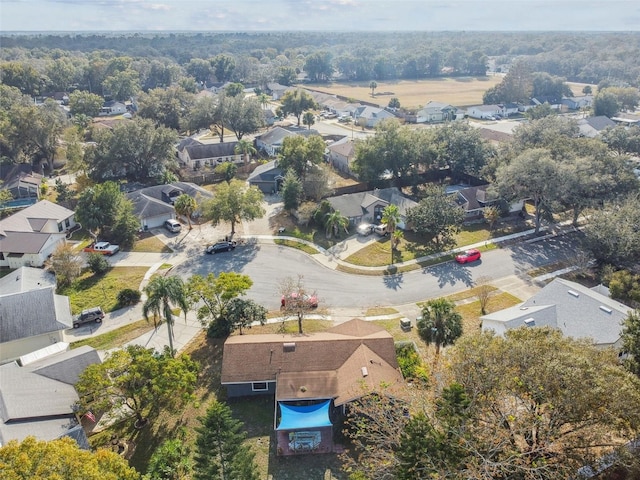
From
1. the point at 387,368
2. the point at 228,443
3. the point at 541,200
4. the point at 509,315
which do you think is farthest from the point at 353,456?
the point at 541,200

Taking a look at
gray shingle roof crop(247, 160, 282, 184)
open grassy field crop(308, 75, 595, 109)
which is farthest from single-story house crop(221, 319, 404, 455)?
open grassy field crop(308, 75, 595, 109)

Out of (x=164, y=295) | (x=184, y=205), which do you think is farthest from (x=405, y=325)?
(x=184, y=205)

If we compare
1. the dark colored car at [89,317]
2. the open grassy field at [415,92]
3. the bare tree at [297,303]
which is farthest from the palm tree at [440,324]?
the open grassy field at [415,92]

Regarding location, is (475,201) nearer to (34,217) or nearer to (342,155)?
(342,155)

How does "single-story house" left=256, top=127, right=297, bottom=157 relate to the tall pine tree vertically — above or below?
above

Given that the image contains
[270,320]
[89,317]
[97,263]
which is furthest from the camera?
[97,263]

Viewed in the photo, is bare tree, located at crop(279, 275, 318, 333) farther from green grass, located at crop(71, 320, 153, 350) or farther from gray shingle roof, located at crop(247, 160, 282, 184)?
gray shingle roof, located at crop(247, 160, 282, 184)
